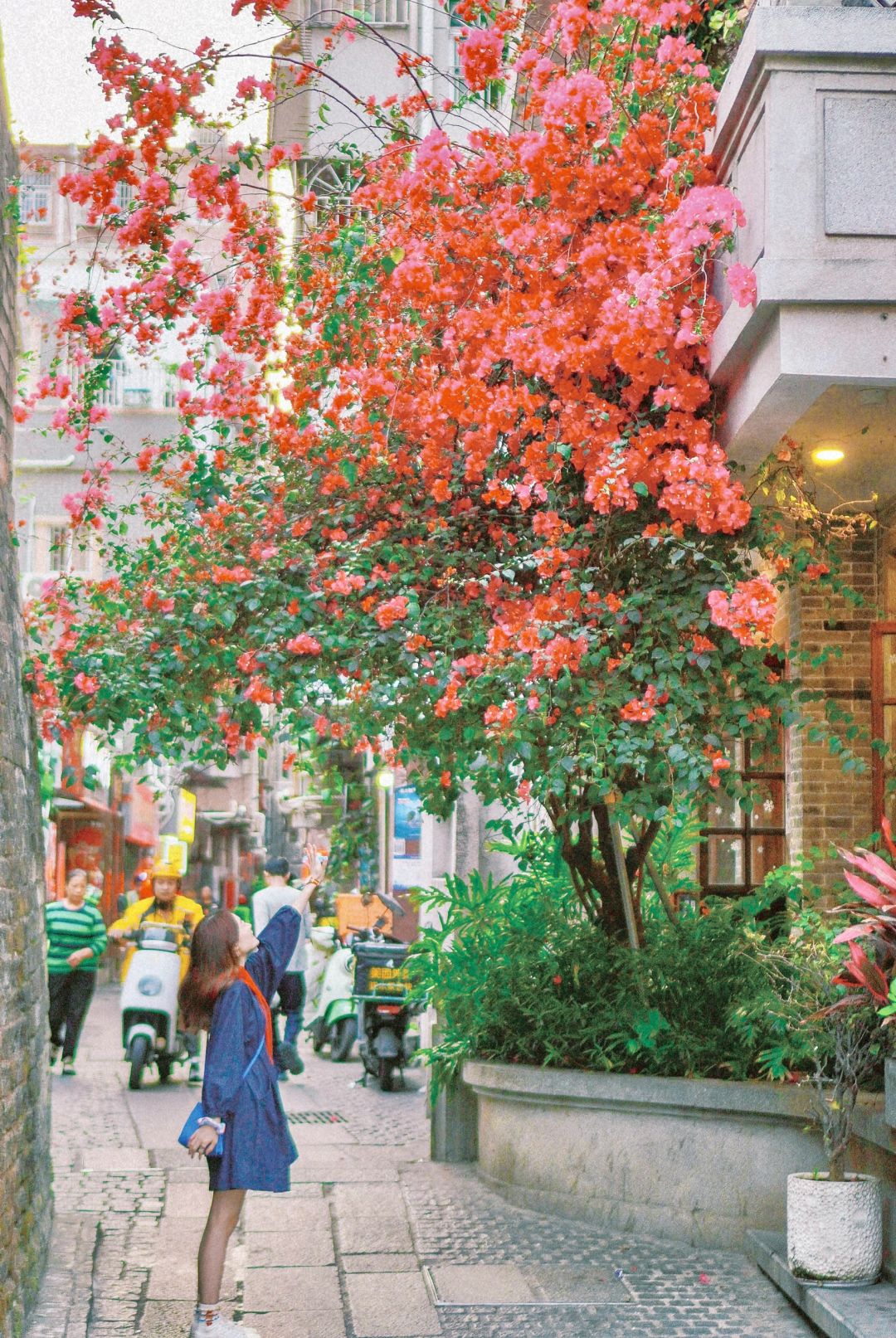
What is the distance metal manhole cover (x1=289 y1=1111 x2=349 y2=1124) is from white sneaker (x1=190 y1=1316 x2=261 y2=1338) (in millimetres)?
5201

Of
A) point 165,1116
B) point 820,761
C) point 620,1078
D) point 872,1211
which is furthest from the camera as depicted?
point 165,1116

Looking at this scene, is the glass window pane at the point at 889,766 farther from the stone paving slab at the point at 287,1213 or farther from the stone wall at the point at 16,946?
the stone wall at the point at 16,946

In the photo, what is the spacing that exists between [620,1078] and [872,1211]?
5.24 ft

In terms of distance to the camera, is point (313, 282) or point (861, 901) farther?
point (313, 282)

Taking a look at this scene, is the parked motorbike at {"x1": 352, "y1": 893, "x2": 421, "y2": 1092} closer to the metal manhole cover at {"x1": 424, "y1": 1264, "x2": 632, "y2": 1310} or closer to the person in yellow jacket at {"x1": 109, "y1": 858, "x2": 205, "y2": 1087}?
the person in yellow jacket at {"x1": 109, "y1": 858, "x2": 205, "y2": 1087}

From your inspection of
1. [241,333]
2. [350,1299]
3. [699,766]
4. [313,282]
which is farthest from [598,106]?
[350,1299]

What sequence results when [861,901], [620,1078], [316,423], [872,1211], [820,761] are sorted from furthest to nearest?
[820,761] < [316,423] < [620,1078] < [861,901] < [872,1211]

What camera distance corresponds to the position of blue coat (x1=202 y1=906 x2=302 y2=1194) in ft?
18.7

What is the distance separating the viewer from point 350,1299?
252 inches

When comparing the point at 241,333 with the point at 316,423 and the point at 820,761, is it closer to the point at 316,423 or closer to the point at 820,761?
the point at 316,423

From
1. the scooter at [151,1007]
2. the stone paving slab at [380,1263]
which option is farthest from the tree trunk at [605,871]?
the scooter at [151,1007]

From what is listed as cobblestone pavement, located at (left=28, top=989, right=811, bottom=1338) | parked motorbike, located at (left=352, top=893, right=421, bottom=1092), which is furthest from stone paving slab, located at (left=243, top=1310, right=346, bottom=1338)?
parked motorbike, located at (left=352, top=893, right=421, bottom=1092)

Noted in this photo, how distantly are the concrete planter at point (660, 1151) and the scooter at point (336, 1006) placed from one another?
5.87 m

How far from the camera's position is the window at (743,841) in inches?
417
